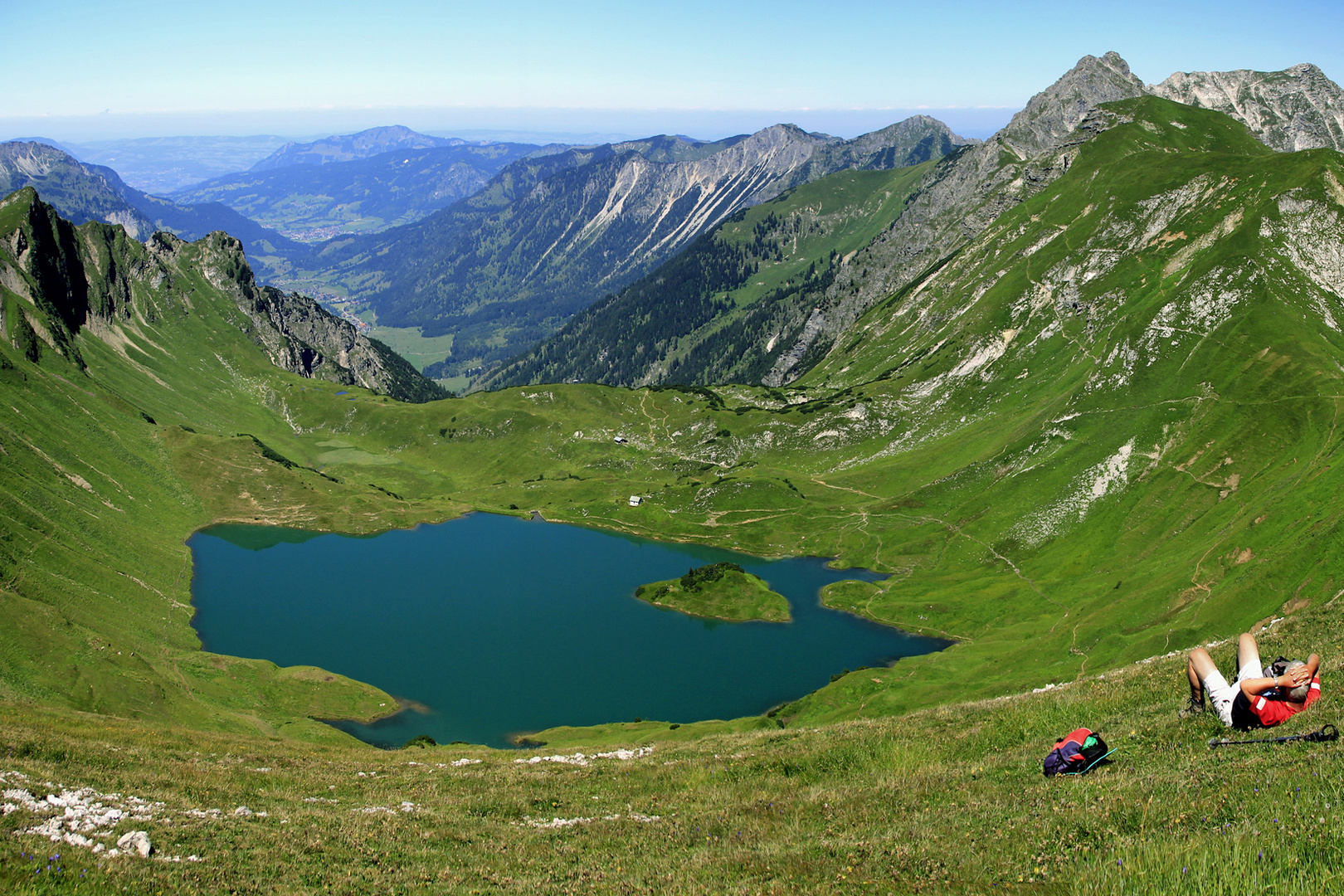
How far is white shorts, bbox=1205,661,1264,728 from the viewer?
22.8 m

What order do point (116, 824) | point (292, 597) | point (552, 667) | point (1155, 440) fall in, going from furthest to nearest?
1. point (292, 597)
2. point (1155, 440)
3. point (552, 667)
4. point (116, 824)

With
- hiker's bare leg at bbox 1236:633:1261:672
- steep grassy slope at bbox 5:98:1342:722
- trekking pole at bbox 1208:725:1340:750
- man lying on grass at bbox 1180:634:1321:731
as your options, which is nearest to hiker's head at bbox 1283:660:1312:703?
man lying on grass at bbox 1180:634:1321:731

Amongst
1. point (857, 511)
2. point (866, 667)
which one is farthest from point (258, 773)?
point (857, 511)

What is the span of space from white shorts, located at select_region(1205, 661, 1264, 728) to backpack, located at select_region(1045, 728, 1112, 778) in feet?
11.3

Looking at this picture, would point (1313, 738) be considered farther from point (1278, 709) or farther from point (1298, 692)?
point (1298, 692)

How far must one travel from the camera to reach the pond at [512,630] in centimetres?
11406

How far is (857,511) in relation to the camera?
18012 cm

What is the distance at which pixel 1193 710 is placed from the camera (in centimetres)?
2544

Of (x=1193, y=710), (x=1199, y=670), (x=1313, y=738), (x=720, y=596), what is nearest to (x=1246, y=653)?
(x=1199, y=670)

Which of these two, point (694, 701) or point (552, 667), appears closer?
point (694, 701)

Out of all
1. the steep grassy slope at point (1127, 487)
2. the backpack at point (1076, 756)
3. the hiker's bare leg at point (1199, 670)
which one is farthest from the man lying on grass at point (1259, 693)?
the steep grassy slope at point (1127, 487)

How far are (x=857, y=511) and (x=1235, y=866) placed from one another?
16929 centimetres

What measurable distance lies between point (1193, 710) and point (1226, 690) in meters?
2.24

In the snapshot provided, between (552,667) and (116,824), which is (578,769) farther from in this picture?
(552,667)
